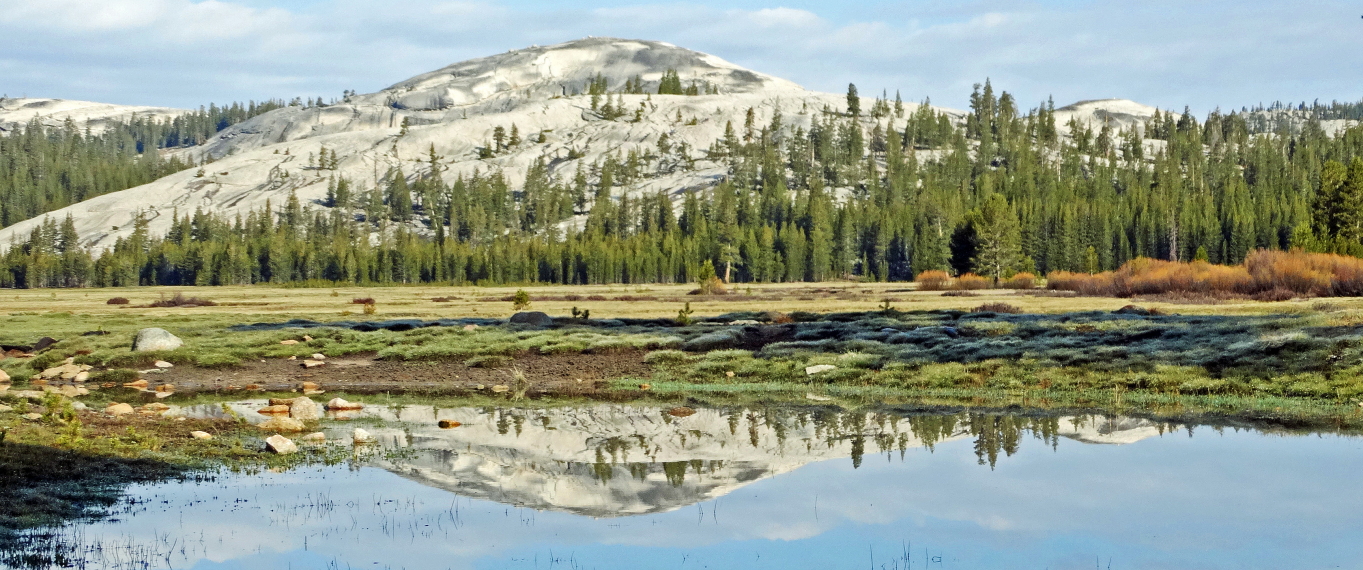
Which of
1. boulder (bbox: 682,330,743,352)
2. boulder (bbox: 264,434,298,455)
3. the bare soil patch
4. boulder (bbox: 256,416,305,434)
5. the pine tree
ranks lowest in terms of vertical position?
the bare soil patch

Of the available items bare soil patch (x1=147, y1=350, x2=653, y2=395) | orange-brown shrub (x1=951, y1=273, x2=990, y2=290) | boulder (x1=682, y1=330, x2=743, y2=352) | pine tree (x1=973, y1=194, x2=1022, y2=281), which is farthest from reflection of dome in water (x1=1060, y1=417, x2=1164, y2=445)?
pine tree (x1=973, y1=194, x2=1022, y2=281)

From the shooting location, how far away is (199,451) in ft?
68.1

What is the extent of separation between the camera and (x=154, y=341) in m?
40.8

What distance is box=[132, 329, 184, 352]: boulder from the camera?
133 feet

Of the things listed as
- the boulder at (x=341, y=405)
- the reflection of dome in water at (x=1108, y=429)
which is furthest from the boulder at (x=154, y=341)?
the reflection of dome in water at (x=1108, y=429)

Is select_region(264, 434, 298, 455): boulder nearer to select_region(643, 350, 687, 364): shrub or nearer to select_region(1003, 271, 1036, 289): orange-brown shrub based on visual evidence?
select_region(643, 350, 687, 364): shrub

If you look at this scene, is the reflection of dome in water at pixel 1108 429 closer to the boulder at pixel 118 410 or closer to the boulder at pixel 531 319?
the boulder at pixel 118 410

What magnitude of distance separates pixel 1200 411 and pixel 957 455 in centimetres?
843

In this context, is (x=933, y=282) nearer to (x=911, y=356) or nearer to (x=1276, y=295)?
(x=1276, y=295)

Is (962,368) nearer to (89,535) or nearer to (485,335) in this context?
(485,335)

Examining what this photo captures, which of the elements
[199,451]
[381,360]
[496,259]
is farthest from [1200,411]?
[496,259]

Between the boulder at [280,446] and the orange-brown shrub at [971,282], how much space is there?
99.9m

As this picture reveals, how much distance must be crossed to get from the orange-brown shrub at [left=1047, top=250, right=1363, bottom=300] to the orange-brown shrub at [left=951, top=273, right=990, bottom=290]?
18575 millimetres

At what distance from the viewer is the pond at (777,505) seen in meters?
13.1
